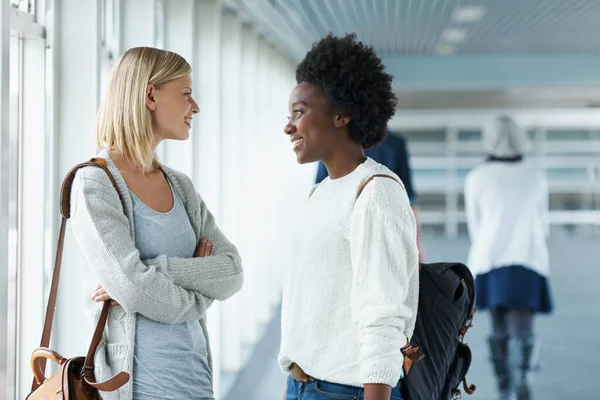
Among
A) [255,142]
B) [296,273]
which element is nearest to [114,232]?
[296,273]

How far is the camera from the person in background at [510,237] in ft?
17.1

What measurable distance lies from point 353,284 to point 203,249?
58cm

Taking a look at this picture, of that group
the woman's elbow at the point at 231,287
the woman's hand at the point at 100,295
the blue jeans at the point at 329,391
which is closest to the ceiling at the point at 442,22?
the woman's elbow at the point at 231,287

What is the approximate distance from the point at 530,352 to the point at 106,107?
545 cm

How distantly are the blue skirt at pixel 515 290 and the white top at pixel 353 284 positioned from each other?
3529 millimetres

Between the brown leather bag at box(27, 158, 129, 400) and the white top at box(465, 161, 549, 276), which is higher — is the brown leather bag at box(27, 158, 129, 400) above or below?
below

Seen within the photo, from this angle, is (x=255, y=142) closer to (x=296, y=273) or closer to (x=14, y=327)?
(x=14, y=327)

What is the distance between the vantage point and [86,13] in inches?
119

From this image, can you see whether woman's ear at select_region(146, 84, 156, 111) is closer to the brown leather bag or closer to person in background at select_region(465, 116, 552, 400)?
the brown leather bag

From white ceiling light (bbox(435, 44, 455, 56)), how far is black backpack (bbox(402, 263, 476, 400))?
7.81 metres

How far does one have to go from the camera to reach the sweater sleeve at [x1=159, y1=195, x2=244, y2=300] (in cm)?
202

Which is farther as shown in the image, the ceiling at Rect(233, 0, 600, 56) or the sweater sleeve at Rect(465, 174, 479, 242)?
the ceiling at Rect(233, 0, 600, 56)

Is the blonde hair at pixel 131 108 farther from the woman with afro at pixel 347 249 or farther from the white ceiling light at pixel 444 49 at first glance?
the white ceiling light at pixel 444 49

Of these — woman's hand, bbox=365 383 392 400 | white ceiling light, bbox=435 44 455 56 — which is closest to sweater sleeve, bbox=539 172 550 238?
woman's hand, bbox=365 383 392 400
